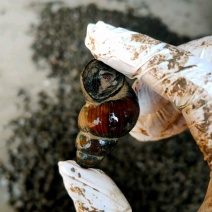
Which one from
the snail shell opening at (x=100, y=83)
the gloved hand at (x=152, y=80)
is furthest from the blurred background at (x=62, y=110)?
the snail shell opening at (x=100, y=83)

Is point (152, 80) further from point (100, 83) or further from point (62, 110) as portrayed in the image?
point (62, 110)

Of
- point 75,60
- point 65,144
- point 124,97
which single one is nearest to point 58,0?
point 75,60

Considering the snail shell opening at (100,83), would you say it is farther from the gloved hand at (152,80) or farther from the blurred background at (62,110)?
the blurred background at (62,110)

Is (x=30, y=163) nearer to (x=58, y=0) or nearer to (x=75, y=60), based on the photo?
(x=75, y=60)

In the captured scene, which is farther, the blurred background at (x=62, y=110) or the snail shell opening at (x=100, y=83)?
the blurred background at (x=62, y=110)

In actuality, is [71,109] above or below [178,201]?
above
